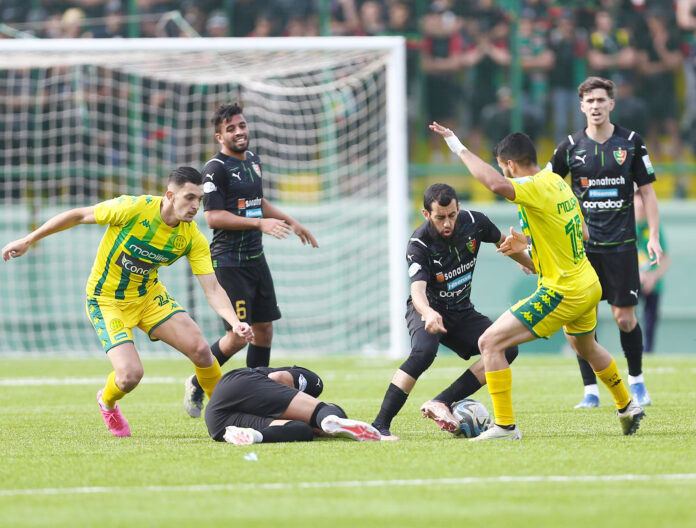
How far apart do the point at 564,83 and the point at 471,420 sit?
11.3 meters

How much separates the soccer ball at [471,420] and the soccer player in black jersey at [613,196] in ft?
6.43

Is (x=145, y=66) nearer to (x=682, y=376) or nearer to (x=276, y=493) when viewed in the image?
(x=682, y=376)

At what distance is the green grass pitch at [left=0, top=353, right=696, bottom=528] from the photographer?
13.5ft

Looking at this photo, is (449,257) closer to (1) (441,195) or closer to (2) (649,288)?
(1) (441,195)

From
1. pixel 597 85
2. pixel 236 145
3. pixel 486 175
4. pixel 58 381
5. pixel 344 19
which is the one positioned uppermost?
pixel 344 19

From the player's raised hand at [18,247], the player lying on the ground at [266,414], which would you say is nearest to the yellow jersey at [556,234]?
the player lying on the ground at [266,414]

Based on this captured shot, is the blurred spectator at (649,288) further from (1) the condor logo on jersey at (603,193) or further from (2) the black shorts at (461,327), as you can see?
(2) the black shorts at (461,327)

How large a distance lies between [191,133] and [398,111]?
4.13 meters

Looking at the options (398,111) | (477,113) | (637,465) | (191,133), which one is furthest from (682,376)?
(191,133)

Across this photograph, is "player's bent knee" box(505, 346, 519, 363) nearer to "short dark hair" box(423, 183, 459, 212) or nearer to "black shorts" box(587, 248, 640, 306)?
"short dark hair" box(423, 183, 459, 212)

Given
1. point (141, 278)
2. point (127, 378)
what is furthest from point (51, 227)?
point (127, 378)

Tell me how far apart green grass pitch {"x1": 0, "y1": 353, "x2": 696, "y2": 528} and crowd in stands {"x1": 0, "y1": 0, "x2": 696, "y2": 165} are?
9237 millimetres

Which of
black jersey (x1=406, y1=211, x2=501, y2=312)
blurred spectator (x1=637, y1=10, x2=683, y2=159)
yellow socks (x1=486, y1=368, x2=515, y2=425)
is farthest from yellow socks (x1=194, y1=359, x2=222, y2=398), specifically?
blurred spectator (x1=637, y1=10, x2=683, y2=159)

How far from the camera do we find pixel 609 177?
26.6ft
